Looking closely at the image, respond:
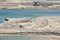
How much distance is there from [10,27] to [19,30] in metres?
1.82

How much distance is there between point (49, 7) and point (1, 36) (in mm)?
27385

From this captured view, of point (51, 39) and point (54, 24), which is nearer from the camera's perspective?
point (51, 39)

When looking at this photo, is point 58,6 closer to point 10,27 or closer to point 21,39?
point 10,27

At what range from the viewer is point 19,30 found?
24203 millimetres

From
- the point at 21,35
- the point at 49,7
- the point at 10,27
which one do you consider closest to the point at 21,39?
the point at 21,35

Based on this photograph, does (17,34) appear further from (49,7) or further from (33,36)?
(49,7)

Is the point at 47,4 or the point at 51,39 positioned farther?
the point at 47,4

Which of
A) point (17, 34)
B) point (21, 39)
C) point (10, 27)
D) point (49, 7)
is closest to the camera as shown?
point (21, 39)

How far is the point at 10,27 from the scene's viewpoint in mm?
25766

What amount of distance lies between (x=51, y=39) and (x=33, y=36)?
180 centimetres

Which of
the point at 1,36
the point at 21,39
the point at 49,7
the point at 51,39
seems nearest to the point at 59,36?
the point at 51,39

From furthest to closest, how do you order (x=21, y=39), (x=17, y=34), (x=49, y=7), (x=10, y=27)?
(x=49, y=7) → (x=10, y=27) → (x=17, y=34) → (x=21, y=39)

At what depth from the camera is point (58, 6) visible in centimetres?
4966

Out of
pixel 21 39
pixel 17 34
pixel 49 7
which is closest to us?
pixel 21 39
